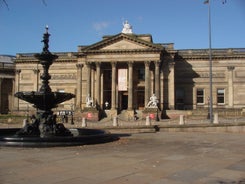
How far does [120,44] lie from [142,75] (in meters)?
7.96

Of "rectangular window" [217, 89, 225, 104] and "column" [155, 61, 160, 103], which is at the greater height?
"column" [155, 61, 160, 103]

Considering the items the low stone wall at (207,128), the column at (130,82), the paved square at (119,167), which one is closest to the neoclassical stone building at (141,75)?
the column at (130,82)

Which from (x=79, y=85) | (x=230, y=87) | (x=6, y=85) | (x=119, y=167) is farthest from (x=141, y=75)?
(x=119, y=167)

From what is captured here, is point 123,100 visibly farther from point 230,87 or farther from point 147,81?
point 230,87

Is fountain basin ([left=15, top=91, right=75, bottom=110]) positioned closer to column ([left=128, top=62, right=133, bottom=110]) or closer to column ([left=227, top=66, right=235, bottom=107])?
column ([left=128, top=62, right=133, bottom=110])

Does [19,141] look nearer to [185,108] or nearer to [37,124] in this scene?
[37,124]

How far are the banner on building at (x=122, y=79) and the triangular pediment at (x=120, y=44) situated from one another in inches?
161

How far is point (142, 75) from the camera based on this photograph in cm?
6319

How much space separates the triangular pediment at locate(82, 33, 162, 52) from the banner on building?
408cm

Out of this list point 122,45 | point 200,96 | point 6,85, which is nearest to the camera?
point 122,45

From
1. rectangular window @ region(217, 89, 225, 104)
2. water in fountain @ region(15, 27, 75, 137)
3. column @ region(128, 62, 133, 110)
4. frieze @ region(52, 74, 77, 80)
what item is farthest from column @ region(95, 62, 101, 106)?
water in fountain @ region(15, 27, 75, 137)

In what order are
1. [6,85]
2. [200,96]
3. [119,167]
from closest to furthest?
1. [119,167]
2. [200,96]
3. [6,85]

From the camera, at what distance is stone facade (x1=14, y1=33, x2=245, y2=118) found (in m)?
58.1

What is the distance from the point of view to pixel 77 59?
212 ft
